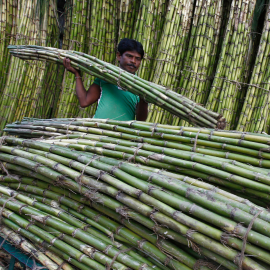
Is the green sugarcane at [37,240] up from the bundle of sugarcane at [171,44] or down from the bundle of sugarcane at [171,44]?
down

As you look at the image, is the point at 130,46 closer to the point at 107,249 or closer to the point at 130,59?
the point at 130,59

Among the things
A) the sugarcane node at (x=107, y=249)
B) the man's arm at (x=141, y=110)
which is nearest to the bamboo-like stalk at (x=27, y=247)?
the sugarcane node at (x=107, y=249)

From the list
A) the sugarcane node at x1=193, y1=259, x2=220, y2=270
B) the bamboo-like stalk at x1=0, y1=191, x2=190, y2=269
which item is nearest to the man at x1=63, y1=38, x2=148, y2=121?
the bamboo-like stalk at x1=0, y1=191, x2=190, y2=269

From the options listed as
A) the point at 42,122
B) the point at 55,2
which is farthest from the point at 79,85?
the point at 55,2

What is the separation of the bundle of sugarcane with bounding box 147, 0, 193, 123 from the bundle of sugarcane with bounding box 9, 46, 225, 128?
1276mm

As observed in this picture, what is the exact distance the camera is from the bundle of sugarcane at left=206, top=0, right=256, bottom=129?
2.63 metres

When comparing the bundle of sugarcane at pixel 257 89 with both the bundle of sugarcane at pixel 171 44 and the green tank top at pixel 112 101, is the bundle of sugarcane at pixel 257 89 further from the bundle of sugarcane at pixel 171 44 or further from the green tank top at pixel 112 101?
the green tank top at pixel 112 101

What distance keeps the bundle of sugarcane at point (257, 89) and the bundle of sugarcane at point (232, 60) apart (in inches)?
4.9

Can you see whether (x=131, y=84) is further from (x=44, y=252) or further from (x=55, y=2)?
(x=55, y=2)

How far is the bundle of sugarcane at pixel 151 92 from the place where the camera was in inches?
60.2

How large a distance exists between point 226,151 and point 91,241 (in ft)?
2.20

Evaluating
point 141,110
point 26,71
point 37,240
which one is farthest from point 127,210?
point 26,71

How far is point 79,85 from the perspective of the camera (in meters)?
2.06

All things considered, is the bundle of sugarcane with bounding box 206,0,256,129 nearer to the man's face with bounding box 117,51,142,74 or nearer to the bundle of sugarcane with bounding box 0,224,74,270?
the man's face with bounding box 117,51,142,74
